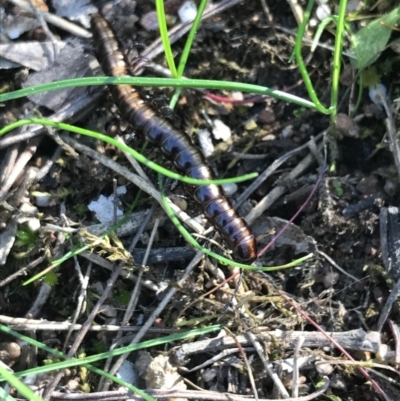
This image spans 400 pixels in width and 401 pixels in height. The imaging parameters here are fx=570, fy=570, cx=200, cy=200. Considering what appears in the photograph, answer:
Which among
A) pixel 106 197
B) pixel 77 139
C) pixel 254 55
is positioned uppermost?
pixel 254 55

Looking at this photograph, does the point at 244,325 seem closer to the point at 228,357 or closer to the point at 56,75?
the point at 228,357

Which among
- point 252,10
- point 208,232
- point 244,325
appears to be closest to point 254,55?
point 252,10

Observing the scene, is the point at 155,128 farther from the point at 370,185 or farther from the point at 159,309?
the point at 370,185

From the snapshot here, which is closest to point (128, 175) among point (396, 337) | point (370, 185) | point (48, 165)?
point (48, 165)

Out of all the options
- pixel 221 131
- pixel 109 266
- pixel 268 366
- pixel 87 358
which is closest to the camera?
pixel 87 358

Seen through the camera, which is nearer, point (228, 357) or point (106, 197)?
point (228, 357)

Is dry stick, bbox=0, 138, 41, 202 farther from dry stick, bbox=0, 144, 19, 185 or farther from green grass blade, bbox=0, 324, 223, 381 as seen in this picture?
green grass blade, bbox=0, 324, 223, 381

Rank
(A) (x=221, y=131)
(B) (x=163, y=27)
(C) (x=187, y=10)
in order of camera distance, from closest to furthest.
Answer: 1. (B) (x=163, y=27)
2. (C) (x=187, y=10)
3. (A) (x=221, y=131)
